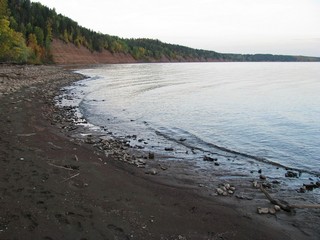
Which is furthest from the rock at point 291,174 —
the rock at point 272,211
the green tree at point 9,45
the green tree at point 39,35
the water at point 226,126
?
the green tree at point 39,35

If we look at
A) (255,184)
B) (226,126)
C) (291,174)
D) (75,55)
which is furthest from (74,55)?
(255,184)

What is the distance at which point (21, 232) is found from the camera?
7305mm

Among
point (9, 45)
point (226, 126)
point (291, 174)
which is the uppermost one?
point (9, 45)

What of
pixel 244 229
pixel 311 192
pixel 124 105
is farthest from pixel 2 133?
pixel 124 105

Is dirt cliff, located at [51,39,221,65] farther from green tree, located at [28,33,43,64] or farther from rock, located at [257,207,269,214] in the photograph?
rock, located at [257,207,269,214]

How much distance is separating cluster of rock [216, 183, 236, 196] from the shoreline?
A: 12.8 inches

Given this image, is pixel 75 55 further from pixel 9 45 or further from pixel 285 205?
pixel 285 205

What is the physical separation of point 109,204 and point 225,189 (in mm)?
4548

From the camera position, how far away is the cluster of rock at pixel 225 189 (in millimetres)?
11210

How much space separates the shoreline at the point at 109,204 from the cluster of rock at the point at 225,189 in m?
0.33

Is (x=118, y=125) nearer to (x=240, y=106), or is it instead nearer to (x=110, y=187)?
(x=110, y=187)

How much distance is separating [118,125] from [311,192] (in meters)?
15.3

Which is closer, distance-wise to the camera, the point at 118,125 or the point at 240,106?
the point at 118,125

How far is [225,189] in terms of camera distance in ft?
37.9
